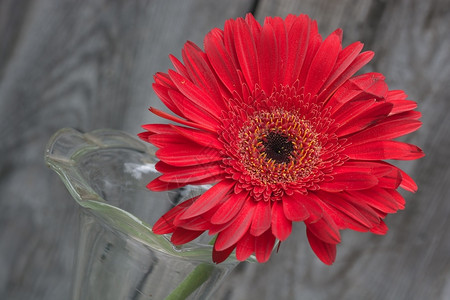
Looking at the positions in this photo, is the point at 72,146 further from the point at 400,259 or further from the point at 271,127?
the point at 400,259

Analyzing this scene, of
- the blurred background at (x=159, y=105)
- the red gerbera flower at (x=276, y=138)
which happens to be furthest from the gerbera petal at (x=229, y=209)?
the blurred background at (x=159, y=105)

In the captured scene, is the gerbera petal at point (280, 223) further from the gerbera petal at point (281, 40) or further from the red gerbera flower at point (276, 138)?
the gerbera petal at point (281, 40)

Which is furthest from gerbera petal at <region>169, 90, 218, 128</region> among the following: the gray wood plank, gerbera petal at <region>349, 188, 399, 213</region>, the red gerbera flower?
the gray wood plank

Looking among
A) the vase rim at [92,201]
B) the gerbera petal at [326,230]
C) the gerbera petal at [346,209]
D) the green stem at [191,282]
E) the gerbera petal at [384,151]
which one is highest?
the gerbera petal at [384,151]

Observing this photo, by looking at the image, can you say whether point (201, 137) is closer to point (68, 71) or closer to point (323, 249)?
point (323, 249)

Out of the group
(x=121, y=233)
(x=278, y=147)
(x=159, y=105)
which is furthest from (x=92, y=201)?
(x=159, y=105)

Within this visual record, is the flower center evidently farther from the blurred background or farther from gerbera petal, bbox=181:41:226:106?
the blurred background

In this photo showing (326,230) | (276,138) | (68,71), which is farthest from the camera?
(68,71)
